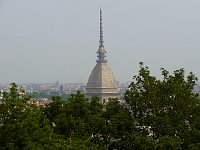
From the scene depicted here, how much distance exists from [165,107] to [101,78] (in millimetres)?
78837

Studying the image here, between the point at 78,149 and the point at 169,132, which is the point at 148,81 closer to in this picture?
Result: the point at 169,132

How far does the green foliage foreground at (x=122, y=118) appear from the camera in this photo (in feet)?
45.8

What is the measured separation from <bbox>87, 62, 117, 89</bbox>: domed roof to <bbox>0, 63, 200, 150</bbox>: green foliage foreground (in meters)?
77.1

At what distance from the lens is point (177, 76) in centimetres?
1630

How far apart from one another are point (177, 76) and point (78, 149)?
468 centimetres

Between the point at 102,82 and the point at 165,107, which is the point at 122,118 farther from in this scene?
the point at 102,82

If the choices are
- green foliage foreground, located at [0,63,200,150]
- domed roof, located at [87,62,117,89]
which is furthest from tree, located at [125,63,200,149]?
domed roof, located at [87,62,117,89]

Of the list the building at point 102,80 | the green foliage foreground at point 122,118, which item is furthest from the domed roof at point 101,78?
the green foliage foreground at point 122,118

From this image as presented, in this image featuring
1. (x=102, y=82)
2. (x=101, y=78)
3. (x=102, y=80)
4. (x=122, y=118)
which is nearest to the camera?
(x=122, y=118)

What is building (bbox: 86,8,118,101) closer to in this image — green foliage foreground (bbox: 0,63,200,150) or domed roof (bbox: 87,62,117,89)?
domed roof (bbox: 87,62,117,89)

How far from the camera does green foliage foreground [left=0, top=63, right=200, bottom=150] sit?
13950mm

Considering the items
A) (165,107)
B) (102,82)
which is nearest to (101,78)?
(102,82)

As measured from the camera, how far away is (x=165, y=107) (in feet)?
51.0

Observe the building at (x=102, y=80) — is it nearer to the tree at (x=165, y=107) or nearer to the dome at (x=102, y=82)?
the dome at (x=102, y=82)
